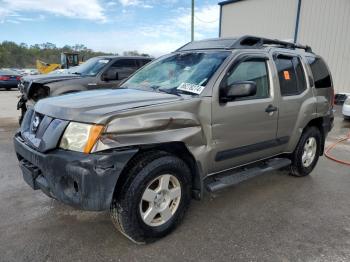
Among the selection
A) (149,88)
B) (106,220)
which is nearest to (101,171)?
(106,220)

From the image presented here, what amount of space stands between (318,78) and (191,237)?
324 centimetres

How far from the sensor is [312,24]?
648 inches

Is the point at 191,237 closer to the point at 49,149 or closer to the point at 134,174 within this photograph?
the point at 134,174

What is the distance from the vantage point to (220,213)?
359cm

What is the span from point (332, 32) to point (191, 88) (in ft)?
50.1

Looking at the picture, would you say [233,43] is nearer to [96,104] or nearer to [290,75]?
[290,75]

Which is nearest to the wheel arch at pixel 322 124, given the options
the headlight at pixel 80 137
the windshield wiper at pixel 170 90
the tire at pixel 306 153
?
the tire at pixel 306 153

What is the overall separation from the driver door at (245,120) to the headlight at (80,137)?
124 centimetres

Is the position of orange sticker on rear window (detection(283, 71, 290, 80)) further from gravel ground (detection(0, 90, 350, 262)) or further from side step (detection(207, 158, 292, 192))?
gravel ground (detection(0, 90, 350, 262))

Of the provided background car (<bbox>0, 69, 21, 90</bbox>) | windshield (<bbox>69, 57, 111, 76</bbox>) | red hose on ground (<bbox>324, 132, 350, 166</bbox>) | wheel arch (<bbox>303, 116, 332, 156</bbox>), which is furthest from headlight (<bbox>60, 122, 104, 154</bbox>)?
background car (<bbox>0, 69, 21, 90</bbox>)

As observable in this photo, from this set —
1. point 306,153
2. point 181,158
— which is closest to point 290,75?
point 306,153

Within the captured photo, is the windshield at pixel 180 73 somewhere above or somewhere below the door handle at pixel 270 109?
above

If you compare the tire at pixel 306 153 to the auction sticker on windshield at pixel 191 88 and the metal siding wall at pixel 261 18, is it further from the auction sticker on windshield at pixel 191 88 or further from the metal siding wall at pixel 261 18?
the metal siding wall at pixel 261 18

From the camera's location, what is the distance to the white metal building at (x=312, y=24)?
15.4m
